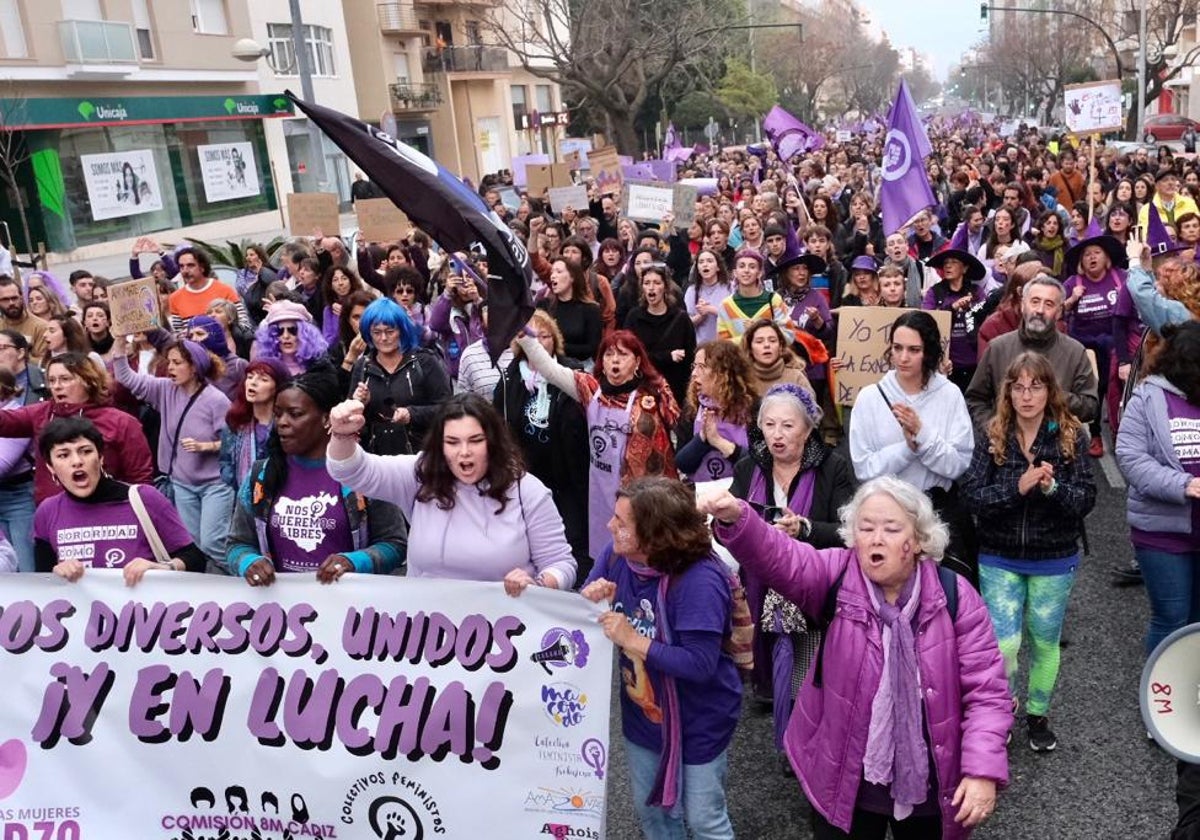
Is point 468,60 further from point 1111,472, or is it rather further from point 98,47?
point 1111,472

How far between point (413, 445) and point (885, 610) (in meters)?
3.73

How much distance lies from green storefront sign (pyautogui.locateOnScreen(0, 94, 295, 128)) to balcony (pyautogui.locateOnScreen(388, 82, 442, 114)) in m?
7.45

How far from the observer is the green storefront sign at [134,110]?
84.0 feet

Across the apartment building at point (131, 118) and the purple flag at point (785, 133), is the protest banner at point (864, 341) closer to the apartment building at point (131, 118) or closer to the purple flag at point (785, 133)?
the purple flag at point (785, 133)

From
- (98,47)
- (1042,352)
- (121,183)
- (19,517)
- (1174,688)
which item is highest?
(98,47)

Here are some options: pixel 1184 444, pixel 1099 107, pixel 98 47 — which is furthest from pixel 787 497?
pixel 98 47

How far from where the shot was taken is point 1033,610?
13.9 ft

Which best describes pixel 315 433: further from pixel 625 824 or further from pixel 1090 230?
pixel 1090 230

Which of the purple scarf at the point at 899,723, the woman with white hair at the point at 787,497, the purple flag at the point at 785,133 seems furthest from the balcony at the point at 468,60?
the purple scarf at the point at 899,723

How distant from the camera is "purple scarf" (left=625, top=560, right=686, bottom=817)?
3.21m

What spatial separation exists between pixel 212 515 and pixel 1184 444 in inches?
179

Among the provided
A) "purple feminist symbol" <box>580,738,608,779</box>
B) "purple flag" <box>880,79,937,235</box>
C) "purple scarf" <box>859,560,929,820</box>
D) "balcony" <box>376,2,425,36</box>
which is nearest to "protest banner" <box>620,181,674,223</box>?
"purple flag" <box>880,79,937,235</box>

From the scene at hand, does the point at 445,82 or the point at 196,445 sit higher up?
the point at 445,82

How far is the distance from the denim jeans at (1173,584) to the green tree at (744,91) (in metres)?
58.5
